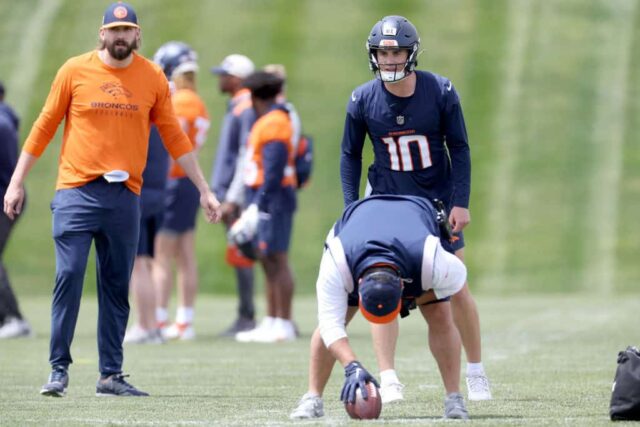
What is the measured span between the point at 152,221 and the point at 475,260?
6666mm

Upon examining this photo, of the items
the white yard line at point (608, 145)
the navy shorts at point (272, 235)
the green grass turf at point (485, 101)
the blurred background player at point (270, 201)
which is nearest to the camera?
the blurred background player at point (270, 201)

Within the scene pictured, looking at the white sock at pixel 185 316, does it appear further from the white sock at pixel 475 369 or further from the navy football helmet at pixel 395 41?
the navy football helmet at pixel 395 41

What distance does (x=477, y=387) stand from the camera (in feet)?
26.0

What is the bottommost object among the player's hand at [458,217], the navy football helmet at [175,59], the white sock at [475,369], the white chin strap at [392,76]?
the white sock at [475,369]

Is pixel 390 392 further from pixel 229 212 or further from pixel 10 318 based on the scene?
pixel 10 318

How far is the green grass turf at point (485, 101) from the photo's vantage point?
18.0 metres

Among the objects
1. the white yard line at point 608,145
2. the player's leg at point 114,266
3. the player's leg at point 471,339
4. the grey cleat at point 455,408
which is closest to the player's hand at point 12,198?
the player's leg at point 114,266

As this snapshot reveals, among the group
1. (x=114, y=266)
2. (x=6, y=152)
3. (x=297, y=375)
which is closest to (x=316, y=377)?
(x=114, y=266)

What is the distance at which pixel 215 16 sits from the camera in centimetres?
2270

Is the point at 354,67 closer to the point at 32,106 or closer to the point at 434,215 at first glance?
the point at 32,106

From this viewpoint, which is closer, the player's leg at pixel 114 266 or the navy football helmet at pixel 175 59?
the player's leg at pixel 114 266

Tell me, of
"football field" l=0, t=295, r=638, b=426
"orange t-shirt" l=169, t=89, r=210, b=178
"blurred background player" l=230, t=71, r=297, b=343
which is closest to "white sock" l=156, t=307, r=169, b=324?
"football field" l=0, t=295, r=638, b=426

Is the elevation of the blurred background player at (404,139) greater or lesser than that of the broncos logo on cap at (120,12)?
lesser

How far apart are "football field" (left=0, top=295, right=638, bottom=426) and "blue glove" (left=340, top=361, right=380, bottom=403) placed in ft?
0.58
